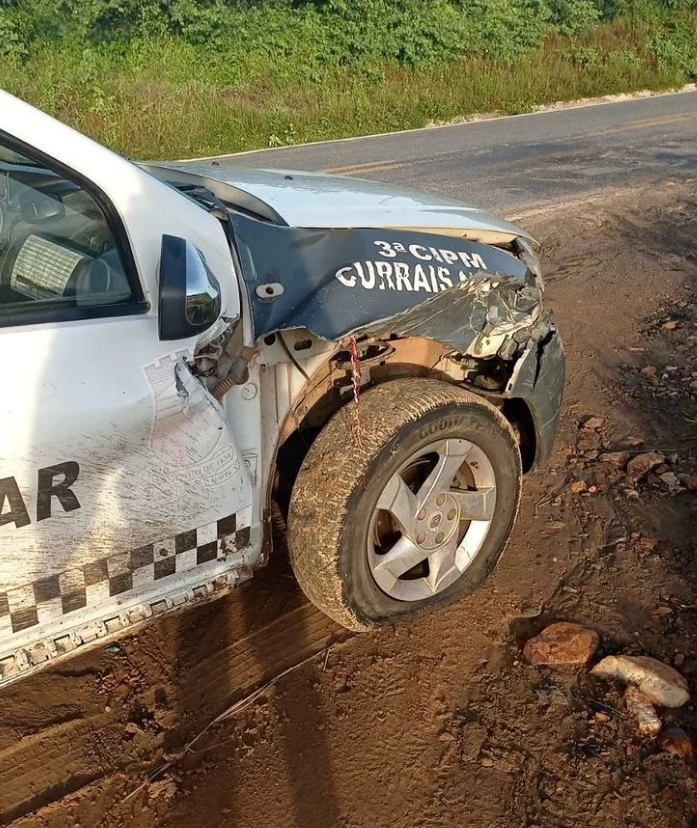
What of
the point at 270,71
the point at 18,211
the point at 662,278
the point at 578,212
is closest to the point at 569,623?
the point at 18,211

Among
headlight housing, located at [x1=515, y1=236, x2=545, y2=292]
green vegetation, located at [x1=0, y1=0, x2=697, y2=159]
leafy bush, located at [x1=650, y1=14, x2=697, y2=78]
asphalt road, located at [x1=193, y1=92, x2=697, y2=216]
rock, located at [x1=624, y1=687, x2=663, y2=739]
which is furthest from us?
leafy bush, located at [x1=650, y1=14, x2=697, y2=78]

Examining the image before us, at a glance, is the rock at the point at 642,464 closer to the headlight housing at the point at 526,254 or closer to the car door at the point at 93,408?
the headlight housing at the point at 526,254

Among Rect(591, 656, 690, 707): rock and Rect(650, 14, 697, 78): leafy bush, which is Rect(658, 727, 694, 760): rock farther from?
Rect(650, 14, 697, 78): leafy bush

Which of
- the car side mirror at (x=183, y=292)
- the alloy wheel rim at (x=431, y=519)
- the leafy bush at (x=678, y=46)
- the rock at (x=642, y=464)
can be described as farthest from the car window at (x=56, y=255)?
the leafy bush at (x=678, y=46)

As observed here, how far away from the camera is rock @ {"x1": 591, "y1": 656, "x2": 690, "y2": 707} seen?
2.39 m

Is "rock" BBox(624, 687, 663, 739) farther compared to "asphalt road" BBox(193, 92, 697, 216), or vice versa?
"asphalt road" BBox(193, 92, 697, 216)

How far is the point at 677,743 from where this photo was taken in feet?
7.37

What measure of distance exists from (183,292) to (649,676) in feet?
6.21

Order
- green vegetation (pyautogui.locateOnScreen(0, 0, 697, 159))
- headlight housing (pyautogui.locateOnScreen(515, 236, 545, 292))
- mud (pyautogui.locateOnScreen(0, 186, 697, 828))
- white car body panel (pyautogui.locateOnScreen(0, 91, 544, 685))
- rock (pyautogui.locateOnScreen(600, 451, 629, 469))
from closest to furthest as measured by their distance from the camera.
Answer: white car body panel (pyautogui.locateOnScreen(0, 91, 544, 685)) < mud (pyautogui.locateOnScreen(0, 186, 697, 828)) < headlight housing (pyautogui.locateOnScreen(515, 236, 545, 292)) < rock (pyautogui.locateOnScreen(600, 451, 629, 469)) < green vegetation (pyautogui.locateOnScreen(0, 0, 697, 159))

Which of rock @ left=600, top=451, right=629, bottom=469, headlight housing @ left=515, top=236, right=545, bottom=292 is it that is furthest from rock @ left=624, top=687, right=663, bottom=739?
headlight housing @ left=515, top=236, right=545, bottom=292

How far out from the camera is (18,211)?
2.16 metres

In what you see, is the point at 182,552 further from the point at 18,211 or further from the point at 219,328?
the point at 18,211

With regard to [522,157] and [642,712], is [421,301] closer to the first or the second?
[642,712]

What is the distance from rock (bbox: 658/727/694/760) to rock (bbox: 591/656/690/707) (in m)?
0.12
